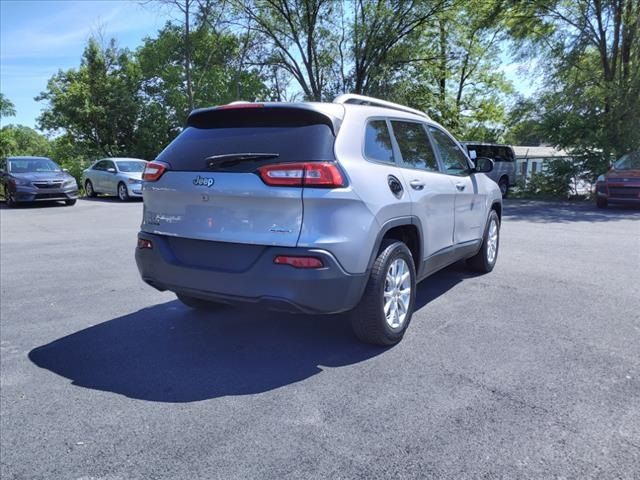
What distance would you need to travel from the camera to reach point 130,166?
1870 centimetres

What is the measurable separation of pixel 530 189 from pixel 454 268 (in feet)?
50.5

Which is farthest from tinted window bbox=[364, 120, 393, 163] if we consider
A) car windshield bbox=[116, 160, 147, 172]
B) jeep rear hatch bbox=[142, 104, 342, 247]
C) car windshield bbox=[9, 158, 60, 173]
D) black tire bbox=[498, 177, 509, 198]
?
black tire bbox=[498, 177, 509, 198]

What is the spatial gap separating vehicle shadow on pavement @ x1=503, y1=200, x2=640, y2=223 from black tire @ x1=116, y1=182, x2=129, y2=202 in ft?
41.8

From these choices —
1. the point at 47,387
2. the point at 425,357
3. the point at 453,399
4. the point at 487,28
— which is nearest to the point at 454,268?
the point at 425,357

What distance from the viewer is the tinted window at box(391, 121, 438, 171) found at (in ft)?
14.3

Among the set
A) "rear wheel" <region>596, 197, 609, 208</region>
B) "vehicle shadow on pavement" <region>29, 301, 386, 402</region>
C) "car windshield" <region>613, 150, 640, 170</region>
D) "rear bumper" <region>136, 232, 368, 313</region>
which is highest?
"car windshield" <region>613, 150, 640, 170</region>

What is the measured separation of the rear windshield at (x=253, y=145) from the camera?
3408 millimetres

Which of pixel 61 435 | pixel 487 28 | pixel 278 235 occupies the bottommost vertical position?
pixel 61 435

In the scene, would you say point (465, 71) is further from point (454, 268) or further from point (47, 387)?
point (47, 387)

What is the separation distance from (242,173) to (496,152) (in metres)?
19.0

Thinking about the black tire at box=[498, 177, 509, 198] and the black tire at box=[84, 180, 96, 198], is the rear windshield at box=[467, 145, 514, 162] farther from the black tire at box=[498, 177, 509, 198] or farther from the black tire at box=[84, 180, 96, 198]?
the black tire at box=[84, 180, 96, 198]

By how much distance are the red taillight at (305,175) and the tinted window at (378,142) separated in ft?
1.59

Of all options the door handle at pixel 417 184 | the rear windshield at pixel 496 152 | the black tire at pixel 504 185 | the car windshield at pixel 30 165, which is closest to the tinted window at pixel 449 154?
the door handle at pixel 417 184

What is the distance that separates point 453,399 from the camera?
313 centimetres
